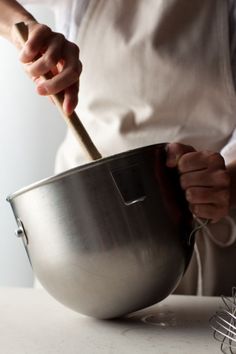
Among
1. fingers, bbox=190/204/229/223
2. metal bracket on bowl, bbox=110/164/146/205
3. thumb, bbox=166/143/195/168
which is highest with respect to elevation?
metal bracket on bowl, bbox=110/164/146/205

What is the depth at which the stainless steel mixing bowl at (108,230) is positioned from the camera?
45cm

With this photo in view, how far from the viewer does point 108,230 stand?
1.47ft

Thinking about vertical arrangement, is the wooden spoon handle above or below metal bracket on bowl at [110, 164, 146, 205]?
above

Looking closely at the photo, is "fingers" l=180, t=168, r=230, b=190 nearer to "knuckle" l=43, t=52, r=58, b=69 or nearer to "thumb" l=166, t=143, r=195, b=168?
"thumb" l=166, t=143, r=195, b=168

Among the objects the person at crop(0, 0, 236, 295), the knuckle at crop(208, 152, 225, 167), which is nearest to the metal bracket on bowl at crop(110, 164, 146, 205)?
the knuckle at crop(208, 152, 225, 167)

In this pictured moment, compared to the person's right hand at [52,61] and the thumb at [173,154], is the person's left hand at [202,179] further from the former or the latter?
the person's right hand at [52,61]

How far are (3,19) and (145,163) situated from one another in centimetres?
34

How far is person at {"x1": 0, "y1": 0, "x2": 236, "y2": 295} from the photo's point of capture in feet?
2.27

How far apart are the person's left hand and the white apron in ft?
0.45

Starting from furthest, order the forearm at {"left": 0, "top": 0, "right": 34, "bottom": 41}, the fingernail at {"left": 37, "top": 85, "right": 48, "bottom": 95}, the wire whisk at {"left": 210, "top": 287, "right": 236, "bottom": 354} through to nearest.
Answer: the forearm at {"left": 0, "top": 0, "right": 34, "bottom": 41} < the fingernail at {"left": 37, "top": 85, "right": 48, "bottom": 95} < the wire whisk at {"left": 210, "top": 287, "right": 236, "bottom": 354}

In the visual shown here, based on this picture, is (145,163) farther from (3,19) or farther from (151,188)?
(3,19)

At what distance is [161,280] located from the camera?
19.1 inches

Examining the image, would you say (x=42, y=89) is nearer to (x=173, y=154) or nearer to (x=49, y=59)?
(x=49, y=59)

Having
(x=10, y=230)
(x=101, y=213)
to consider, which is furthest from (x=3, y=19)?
(x=10, y=230)
